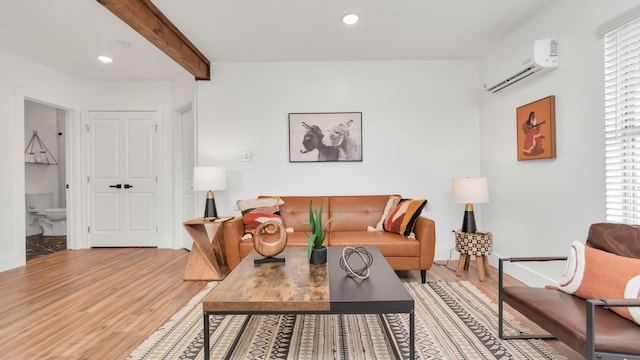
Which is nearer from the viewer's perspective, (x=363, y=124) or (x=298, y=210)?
(x=298, y=210)

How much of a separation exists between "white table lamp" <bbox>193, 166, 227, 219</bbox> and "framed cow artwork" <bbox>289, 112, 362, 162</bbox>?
1.04 metres

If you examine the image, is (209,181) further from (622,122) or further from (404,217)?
(622,122)

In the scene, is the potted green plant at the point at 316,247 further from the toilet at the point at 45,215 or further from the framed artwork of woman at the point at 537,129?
the toilet at the point at 45,215

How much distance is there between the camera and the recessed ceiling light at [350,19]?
112 inches

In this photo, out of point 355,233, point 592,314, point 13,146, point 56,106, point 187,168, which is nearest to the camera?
point 592,314

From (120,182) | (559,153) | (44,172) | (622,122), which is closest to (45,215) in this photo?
(44,172)

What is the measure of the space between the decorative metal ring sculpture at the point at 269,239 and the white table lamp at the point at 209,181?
1.58 meters

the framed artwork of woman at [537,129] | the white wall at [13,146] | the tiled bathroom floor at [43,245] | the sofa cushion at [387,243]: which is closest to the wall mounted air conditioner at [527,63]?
the framed artwork of woman at [537,129]

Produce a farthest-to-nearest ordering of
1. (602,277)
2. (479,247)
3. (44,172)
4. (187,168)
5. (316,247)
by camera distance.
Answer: (44,172)
(187,168)
(479,247)
(316,247)
(602,277)

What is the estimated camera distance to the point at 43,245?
16.1 feet

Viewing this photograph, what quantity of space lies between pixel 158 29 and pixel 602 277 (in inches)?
141

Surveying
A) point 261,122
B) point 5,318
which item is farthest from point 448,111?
point 5,318

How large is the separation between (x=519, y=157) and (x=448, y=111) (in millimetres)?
1129

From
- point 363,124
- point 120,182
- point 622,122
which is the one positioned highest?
point 363,124
